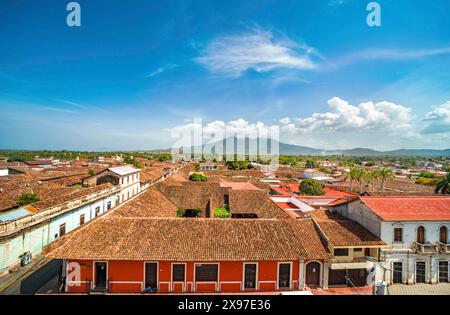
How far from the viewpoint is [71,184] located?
93.4ft

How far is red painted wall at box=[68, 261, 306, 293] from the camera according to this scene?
10562 mm

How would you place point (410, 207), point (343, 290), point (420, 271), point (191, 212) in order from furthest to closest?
point (191, 212), point (410, 207), point (420, 271), point (343, 290)

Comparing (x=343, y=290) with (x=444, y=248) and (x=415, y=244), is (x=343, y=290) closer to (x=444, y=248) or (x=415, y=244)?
(x=415, y=244)

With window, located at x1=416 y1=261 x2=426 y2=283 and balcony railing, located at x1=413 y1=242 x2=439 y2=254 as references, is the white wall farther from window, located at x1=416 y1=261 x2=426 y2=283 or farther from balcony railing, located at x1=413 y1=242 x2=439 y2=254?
window, located at x1=416 y1=261 x2=426 y2=283

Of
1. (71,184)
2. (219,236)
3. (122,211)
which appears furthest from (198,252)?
(71,184)

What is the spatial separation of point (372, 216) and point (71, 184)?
2987 cm

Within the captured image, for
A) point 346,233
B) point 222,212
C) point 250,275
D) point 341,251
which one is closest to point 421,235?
point 346,233

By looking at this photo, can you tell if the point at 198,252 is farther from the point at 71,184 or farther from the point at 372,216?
the point at 71,184

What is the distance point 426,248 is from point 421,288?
199 centimetres

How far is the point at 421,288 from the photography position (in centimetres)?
1228

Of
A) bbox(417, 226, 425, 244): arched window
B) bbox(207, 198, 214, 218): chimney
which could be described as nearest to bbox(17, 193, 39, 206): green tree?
bbox(207, 198, 214, 218): chimney

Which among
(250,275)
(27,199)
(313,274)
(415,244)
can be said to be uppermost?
(27,199)

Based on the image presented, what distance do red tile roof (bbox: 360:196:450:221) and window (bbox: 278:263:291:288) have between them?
5.65m
